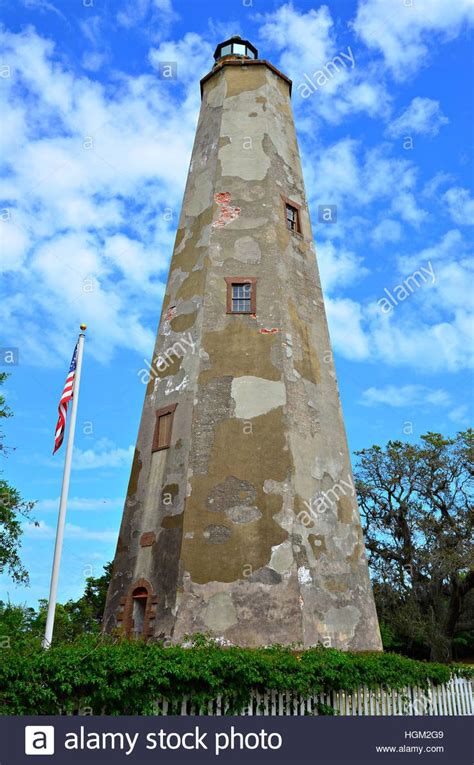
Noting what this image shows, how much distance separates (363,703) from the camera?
13.3 m

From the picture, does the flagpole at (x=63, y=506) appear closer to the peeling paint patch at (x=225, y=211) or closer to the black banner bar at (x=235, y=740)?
the black banner bar at (x=235, y=740)

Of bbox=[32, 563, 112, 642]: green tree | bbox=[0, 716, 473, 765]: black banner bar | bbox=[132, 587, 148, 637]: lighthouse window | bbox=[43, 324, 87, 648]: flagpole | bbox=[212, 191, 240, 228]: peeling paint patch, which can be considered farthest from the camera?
bbox=[32, 563, 112, 642]: green tree

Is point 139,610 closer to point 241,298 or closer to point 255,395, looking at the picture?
point 255,395

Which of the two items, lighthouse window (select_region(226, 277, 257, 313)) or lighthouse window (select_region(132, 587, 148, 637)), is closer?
lighthouse window (select_region(132, 587, 148, 637))

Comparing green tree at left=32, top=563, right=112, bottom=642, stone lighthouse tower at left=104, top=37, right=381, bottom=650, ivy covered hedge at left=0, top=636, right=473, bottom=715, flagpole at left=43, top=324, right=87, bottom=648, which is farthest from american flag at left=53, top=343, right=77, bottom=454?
green tree at left=32, top=563, right=112, bottom=642

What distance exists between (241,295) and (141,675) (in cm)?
1343

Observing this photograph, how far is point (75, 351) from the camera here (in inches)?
639

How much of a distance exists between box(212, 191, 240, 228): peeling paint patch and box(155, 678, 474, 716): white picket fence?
15.2m

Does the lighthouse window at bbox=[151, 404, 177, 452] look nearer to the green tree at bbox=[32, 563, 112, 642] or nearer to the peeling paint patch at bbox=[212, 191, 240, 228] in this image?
the peeling paint patch at bbox=[212, 191, 240, 228]

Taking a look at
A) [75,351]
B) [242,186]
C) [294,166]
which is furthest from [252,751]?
[294,166]

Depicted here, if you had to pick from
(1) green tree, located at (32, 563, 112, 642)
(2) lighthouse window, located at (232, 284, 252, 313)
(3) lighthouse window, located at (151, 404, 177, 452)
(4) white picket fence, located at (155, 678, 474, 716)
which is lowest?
(4) white picket fence, located at (155, 678, 474, 716)

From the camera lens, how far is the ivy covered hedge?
31.8 ft

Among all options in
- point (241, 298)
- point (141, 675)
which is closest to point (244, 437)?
point (241, 298)

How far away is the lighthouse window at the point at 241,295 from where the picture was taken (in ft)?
69.4
